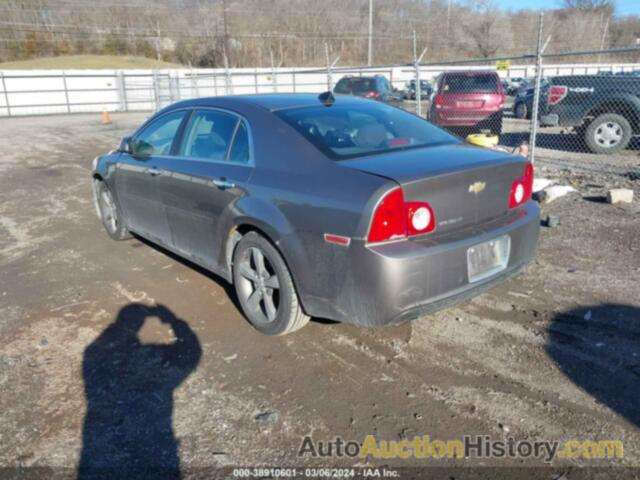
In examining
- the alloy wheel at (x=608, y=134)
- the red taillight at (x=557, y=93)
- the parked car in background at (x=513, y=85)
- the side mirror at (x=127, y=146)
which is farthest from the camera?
the parked car in background at (x=513, y=85)

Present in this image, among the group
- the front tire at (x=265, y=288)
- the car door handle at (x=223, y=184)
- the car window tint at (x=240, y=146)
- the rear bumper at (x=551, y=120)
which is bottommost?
the front tire at (x=265, y=288)

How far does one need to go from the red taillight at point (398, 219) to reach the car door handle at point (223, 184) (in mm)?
1243

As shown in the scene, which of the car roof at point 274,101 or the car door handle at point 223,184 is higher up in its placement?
the car roof at point 274,101

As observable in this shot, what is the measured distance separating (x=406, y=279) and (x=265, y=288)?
3.80 ft

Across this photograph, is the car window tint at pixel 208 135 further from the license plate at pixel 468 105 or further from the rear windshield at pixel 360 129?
the license plate at pixel 468 105

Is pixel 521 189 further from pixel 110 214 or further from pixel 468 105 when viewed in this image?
pixel 468 105

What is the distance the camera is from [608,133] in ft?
32.2

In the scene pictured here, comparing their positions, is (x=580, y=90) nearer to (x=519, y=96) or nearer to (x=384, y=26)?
(x=519, y=96)

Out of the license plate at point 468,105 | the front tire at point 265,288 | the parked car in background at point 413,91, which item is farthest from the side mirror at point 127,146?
the parked car in background at point 413,91

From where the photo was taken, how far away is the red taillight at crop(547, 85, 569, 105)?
9.96 m

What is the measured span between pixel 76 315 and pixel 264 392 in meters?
1.91

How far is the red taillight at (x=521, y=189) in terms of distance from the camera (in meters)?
3.45

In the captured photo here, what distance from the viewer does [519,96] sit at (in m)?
19.4

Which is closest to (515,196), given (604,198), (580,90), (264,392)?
(264,392)
